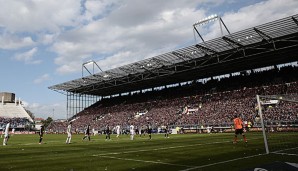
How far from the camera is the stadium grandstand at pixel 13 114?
8688 centimetres

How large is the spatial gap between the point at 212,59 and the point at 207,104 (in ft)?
30.2

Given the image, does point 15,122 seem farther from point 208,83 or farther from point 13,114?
point 208,83

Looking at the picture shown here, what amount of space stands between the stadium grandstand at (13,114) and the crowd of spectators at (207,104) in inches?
757

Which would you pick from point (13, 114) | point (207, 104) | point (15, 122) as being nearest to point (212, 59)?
point (207, 104)

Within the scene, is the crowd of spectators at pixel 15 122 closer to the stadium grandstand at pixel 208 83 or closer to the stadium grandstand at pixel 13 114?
the stadium grandstand at pixel 13 114

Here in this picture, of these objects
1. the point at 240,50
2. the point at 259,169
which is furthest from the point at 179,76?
the point at 259,169

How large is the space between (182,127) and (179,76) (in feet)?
48.5

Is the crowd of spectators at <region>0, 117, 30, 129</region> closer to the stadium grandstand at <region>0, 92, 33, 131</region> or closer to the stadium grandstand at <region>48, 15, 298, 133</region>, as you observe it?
the stadium grandstand at <region>0, 92, 33, 131</region>

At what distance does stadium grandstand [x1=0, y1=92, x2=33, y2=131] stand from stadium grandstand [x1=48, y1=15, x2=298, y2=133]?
68.1 ft

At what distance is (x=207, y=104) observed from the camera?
2087 inches

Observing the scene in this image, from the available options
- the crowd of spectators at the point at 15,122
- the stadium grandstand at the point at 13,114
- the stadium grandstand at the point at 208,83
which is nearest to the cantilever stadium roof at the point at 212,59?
the stadium grandstand at the point at 208,83

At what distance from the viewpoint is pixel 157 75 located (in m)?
59.0

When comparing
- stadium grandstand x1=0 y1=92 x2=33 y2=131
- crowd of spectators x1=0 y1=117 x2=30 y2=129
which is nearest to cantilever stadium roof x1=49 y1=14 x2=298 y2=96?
crowd of spectators x1=0 y1=117 x2=30 y2=129

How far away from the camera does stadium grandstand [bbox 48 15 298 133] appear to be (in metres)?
38.5
